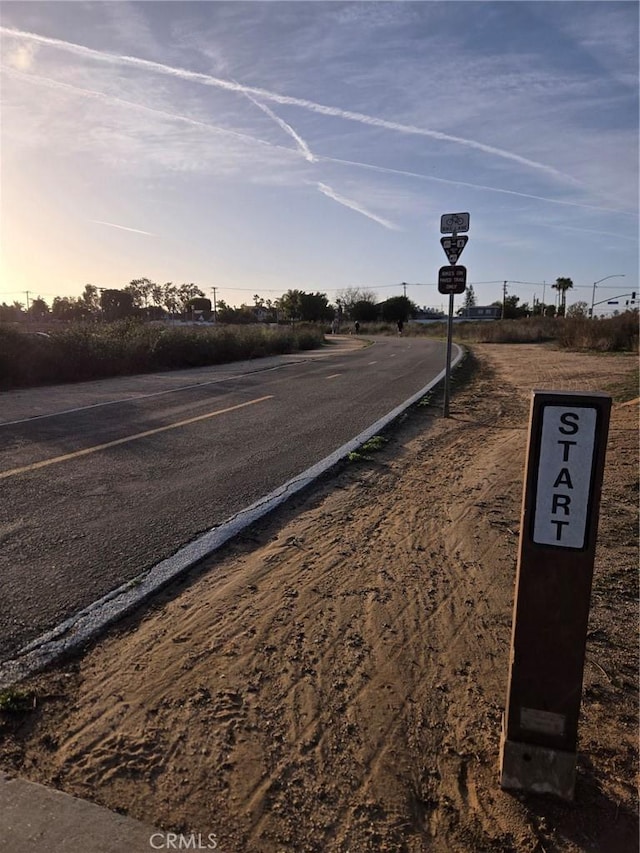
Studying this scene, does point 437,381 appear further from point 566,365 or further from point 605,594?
point 605,594

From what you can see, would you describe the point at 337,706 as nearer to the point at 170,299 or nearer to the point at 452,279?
the point at 452,279

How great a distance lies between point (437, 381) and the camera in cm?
1441

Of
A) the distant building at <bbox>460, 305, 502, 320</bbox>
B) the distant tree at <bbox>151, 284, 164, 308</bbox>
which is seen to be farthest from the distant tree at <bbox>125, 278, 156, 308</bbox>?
the distant building at <bbox>460, 305, 502, 320</bbox>

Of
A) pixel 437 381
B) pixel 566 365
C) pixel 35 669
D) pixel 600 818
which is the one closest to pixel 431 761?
pixel 600 818

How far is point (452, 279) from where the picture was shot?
889 cm

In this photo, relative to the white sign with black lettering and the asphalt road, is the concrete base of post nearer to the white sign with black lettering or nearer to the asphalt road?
the white sign with black lettering

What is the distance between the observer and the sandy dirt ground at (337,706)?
1934 millimetres

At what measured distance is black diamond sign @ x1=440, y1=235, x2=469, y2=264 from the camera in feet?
28.7

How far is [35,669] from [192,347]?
20.3 metres

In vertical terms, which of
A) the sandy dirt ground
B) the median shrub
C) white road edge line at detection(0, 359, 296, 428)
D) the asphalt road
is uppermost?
the median shrub

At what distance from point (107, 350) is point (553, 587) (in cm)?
1802

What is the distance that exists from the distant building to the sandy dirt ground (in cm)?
11861

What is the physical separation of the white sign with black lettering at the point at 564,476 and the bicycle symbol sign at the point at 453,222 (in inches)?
299

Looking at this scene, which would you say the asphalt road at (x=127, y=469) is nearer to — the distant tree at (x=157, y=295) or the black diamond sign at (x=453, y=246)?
the black diamond sign at (x=453, y=246)
